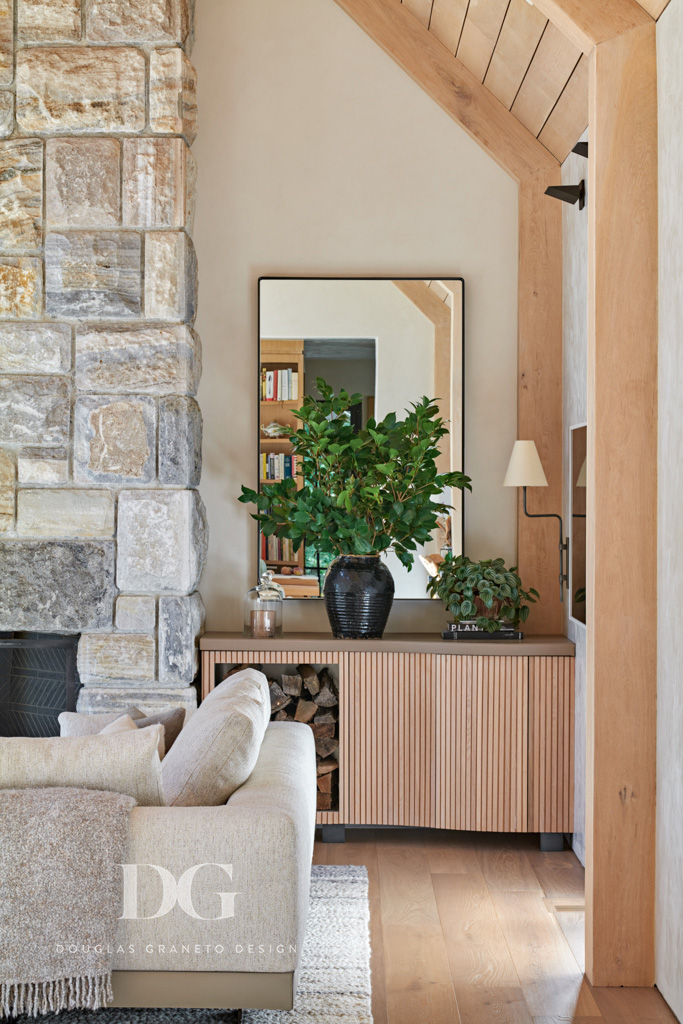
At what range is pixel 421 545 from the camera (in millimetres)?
3875

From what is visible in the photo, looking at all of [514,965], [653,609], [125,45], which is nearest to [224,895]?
[514,965]

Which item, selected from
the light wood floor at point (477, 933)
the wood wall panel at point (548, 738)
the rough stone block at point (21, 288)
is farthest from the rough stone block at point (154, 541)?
the wood wall panel at point (548, 738)

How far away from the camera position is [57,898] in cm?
191

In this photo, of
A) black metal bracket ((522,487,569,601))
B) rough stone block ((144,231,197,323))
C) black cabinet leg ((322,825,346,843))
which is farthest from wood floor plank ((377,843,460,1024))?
rough stone block ((144,231,197,323))

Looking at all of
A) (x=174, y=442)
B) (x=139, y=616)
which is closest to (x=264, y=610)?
(x=139, y=616)

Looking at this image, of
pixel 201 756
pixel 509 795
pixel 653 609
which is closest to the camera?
pixel 201 756

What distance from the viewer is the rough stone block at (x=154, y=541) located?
11.9ft

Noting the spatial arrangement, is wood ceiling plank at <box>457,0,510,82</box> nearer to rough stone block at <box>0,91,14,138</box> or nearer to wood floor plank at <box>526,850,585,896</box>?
rough stone block at <box>0,91,14,138</box>

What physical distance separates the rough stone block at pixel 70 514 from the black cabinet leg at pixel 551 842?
210 centimetres

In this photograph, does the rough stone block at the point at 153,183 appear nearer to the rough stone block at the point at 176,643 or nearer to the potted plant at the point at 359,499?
the potted plant at the point at 359,499

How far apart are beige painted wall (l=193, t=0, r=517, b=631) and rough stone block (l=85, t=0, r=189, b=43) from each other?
0.43 m

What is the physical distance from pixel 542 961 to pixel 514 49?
10.5ft

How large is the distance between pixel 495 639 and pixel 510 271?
161 centimetres

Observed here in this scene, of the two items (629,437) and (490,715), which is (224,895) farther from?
(490,715)
